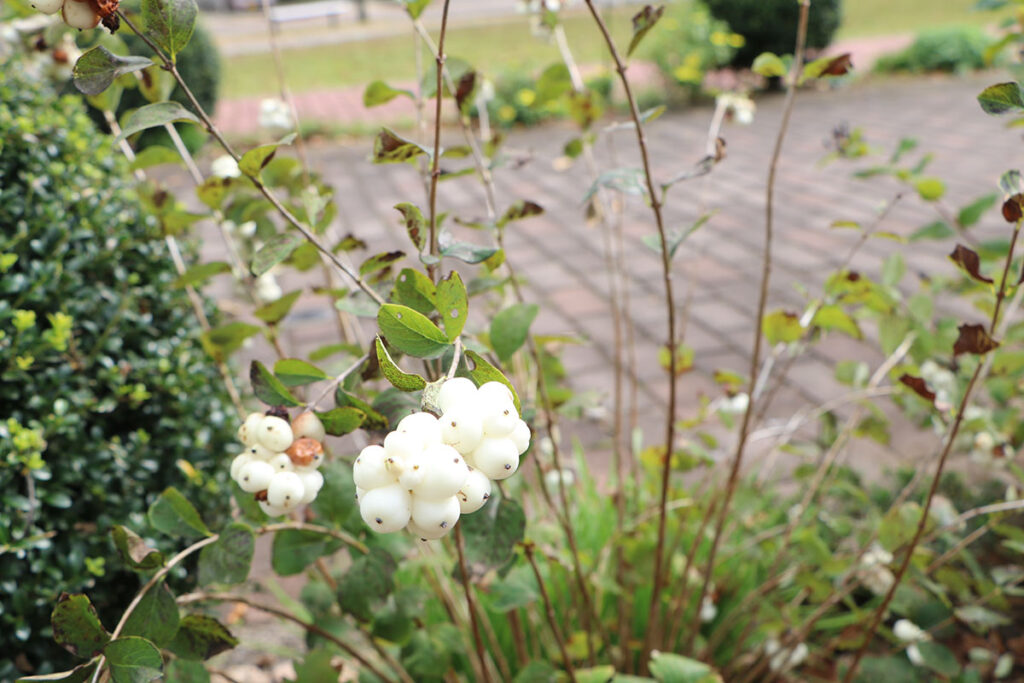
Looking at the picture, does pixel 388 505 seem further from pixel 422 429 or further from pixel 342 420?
pixel 342 420

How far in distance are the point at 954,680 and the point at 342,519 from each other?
121 centimetres

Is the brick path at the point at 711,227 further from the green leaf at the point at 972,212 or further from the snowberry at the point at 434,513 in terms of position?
the snowberry at the point at 434,513

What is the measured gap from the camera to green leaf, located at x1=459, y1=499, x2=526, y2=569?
0.94m

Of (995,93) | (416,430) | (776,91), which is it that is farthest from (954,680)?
(776,91)

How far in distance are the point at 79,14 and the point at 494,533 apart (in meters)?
0.67

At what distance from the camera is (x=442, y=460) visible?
0.54 m

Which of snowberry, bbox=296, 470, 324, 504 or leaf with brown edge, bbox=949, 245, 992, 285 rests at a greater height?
leaf with brown edge, bbox=949, 245, 992, 285

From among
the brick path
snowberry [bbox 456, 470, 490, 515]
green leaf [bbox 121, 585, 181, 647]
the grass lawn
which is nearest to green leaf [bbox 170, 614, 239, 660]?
green leaf [bbox 121, 585, 181, 647]

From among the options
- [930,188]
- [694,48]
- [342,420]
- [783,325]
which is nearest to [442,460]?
[342,420]

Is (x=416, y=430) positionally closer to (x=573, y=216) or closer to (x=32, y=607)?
(x=32, y=607)

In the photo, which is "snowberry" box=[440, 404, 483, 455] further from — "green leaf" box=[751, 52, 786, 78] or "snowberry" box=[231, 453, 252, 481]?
"green leaf" box=[751, 52, 786, 78]

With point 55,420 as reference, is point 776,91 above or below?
below

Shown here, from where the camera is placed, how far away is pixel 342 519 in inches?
41.7

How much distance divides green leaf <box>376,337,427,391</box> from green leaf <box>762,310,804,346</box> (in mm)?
810
